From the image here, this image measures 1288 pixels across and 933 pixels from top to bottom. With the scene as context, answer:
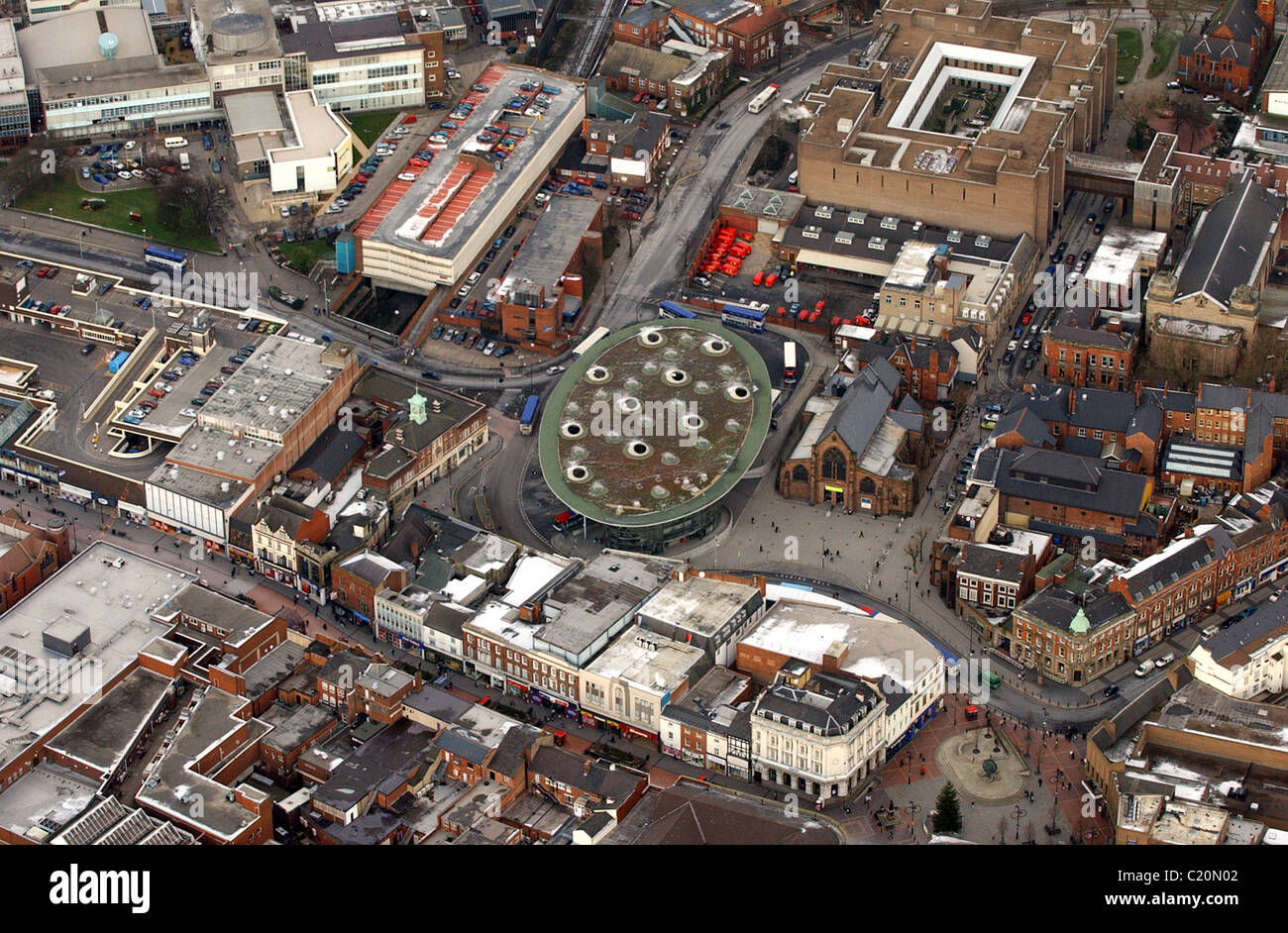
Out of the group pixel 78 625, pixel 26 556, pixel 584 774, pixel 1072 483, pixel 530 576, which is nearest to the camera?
pixel 584 774

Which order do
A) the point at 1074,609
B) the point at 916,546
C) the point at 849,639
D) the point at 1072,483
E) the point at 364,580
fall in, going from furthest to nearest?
the point at 916,546, the point at 1072,483, the point at 364,580, the point at 1074,609, the point at 849,639

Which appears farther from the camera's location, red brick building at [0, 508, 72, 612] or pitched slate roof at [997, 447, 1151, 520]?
pitched slate roof at [997, 447, 1151, 520]

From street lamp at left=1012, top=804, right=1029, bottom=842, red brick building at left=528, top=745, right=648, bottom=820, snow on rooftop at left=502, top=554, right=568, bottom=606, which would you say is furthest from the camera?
snow on rooftop at left=502, top=554, right=568, bottom=606

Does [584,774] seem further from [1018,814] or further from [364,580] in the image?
[1018,814]

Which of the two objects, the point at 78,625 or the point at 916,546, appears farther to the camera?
the point at 916,546

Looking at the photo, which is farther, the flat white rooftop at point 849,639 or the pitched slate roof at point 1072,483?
the pitched slate roof at point 1072,483

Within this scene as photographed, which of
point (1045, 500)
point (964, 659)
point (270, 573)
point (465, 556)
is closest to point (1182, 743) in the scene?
point (964, 659)

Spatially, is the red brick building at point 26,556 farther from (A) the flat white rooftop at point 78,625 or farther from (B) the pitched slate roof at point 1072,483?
(B) the pitched slate roof at point 1072,483

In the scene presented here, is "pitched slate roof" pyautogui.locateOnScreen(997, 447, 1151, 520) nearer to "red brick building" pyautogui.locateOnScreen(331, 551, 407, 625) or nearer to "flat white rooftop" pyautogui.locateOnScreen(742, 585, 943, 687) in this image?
"flat white rooftop" pyautogui.locateOnScreen(742, 585, 943, 687)

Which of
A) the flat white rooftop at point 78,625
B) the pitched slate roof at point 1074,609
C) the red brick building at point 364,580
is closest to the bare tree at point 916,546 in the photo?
the pitched slate roof at point 1074,609

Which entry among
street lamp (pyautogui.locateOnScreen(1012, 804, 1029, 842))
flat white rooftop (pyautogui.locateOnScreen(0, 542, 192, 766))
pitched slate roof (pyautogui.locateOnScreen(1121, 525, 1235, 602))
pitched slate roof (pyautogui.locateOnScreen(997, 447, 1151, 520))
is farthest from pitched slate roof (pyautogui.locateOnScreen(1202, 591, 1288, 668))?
flat white rooftop (pyautogui.locateOnScreen(0, 542, 192, 766))

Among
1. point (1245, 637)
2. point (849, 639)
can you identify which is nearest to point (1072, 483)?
point (1245, 637)
